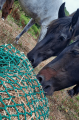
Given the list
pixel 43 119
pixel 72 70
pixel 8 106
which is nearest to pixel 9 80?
pixel 8 106

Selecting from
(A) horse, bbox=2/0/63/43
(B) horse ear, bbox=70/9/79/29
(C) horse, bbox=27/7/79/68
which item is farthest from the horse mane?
(A) horse, bbox=2/0/63/43

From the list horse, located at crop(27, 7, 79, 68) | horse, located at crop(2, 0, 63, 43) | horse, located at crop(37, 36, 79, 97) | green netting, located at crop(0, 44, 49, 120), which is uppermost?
horse, located at crop(2, 0, 63, 43)

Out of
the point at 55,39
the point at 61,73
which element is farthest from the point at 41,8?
the point at 61,73

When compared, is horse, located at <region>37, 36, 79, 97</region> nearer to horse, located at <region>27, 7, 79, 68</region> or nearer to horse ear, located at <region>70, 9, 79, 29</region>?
Answer: horse, located at <region>27, 7, 79, 68</region>

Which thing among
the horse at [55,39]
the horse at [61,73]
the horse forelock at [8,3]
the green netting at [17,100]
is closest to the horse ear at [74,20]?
the horse at [55,39]

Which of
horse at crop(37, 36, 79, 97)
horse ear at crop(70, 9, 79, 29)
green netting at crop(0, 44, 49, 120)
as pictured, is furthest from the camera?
horse ear at crop(70, 9, 79, 29)

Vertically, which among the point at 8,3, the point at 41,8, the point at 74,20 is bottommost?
the point at 74,20

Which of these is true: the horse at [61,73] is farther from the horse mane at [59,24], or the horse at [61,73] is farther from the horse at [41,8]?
the horse at [41,8]

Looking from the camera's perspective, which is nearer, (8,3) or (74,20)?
(74,20)

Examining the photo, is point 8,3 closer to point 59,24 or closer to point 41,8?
point 41,8

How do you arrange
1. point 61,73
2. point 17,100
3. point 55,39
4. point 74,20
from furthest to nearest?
point 55,39
point 74,20
point 61,73
point 17,100

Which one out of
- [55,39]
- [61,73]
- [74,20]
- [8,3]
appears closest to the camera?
[61,73]

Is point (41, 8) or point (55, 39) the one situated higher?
point (41, 8)

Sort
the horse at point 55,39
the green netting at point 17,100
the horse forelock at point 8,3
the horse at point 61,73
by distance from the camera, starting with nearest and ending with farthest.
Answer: the green netting at point 17,100, the horse at point 61,73, the horse at point 55,39, the horse forelock at point 8,3
